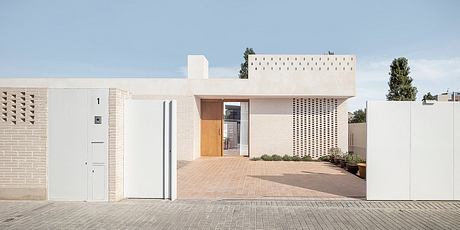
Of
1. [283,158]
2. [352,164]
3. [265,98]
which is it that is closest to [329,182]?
[352,164]

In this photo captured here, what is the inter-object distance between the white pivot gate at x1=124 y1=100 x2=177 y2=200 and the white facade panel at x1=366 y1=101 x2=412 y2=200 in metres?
4.31

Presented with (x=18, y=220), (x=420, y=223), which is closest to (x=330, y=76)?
(x=420, y=223)

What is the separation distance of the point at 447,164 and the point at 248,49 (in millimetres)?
25933

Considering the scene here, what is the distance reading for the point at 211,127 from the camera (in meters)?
20.2

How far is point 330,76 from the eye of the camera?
17.9 metres

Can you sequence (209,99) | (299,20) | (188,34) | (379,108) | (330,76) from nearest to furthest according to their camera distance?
(379,108)
(299,20)
(188,34)
(330,76)
(209,99)

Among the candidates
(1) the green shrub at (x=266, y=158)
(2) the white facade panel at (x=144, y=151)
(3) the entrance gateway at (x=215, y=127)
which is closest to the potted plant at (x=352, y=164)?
(1) the green shrub at (x=266, y=158)

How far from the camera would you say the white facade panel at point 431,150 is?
822 cm

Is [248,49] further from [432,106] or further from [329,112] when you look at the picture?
[432,106]

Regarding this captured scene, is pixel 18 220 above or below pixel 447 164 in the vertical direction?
below

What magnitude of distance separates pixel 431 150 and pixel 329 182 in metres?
3.66

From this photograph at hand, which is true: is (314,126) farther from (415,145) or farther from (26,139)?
(26,139)

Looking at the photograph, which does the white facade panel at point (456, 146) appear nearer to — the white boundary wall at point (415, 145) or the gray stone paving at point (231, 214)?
the white boundary wall at point (415, 145)

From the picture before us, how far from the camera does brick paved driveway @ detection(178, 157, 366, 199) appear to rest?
9.21 metres
